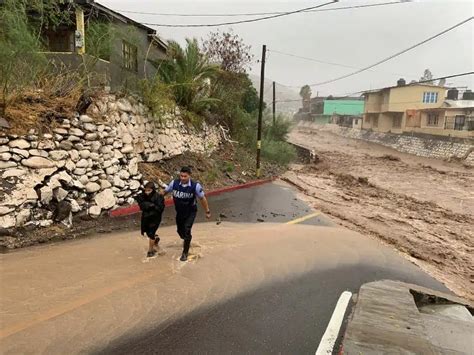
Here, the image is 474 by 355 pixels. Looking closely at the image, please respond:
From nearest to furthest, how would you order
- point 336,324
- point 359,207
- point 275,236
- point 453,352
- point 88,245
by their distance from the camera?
point 453,352 → point 336,324 → point 88,245 → point 275,236 → point 359,207

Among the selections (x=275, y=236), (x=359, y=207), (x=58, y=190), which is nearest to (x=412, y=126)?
(x=359, y=207)

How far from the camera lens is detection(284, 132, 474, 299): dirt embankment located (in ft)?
28.4

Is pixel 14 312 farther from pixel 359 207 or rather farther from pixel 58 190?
pixel 359 207

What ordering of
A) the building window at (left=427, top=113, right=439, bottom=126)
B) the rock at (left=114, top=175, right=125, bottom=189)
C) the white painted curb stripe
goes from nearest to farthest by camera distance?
the white painted curb stripe
the rock at (left=114, top=175, right=125, bottom=189)
the building window at (left=427, top=113, right=439, bottom=126)

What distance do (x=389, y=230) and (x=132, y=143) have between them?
8.21 m

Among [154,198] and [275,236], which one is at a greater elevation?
[154,198]

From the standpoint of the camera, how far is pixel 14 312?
4348 millimetres

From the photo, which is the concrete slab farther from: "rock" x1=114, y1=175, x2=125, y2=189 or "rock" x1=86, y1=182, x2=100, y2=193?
"rock" x1=114, y1=175, x2=125, y2=189

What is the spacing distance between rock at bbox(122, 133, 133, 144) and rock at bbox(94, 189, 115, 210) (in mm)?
1778

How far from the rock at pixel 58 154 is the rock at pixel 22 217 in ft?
4.51

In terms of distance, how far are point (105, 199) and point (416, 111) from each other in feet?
153

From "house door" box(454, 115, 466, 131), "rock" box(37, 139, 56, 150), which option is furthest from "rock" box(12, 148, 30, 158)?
"house door" box(454, 115, 466, 131)

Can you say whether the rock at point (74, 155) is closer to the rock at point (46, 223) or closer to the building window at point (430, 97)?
the rock at point (46, 223)

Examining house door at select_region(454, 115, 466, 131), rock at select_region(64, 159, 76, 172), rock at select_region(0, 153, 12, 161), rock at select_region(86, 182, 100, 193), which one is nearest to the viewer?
rock at select_region(0, 153, 12, 161)
